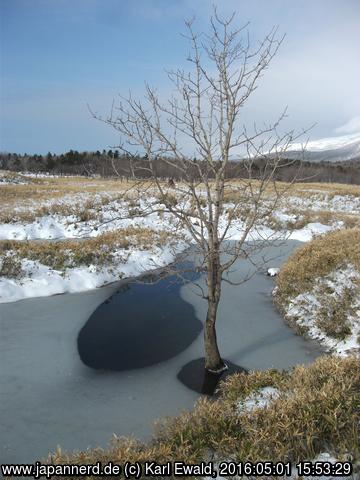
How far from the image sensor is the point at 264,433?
14.9ft

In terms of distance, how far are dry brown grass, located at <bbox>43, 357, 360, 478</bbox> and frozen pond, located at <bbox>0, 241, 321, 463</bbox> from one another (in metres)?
1.18

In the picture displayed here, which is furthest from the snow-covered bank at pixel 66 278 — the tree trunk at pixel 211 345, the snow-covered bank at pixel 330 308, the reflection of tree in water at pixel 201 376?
the snow-covered bank at pixel 330 308

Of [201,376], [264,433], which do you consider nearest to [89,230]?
[201,376]

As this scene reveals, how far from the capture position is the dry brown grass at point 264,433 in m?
4.28

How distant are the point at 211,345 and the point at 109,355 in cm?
243

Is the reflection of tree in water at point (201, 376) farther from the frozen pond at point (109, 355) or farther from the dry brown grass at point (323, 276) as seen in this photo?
the dry brown grass at point (323, 276)

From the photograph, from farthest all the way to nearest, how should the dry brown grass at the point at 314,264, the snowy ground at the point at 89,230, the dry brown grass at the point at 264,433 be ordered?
1. the snowy ground at the point at 89,230
2. the dry brown grass at the point at 314,264
3. the dry brown grass at the point at 264,433

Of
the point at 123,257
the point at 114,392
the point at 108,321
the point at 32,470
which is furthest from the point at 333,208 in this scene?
the point at 32,470

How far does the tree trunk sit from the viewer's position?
311 inches

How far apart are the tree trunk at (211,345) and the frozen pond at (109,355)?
1.86 feet

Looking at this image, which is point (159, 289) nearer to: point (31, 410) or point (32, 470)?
point (31, 410)

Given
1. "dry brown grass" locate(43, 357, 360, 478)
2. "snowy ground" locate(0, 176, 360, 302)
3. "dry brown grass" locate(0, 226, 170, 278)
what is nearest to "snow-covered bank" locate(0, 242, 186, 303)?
"snowy ground" locate(0, 176, 360, 302)

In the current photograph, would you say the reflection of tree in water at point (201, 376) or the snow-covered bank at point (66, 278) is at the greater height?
the snow-covered bank at point (66, 278)

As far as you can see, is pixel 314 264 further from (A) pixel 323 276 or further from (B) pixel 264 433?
(B) pixel 264 433
